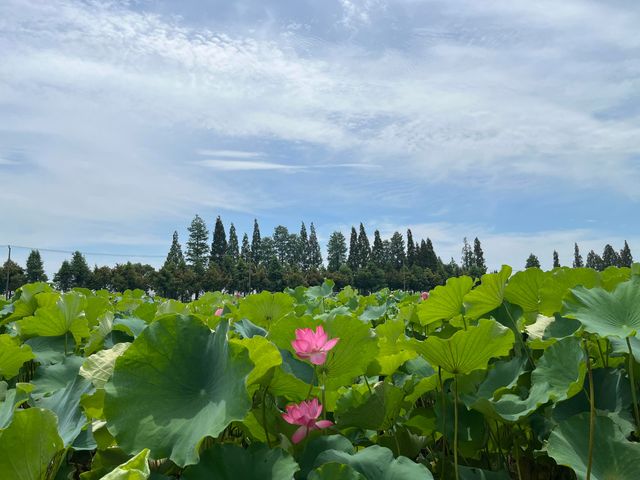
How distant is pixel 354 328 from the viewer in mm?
836

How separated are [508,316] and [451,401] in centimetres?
33

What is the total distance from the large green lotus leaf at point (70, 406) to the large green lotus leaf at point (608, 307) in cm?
80

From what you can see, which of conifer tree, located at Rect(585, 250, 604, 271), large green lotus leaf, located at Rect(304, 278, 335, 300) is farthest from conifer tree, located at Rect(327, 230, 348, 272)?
large green lotus leaf, located at Rect(304, 278, 335, 300)

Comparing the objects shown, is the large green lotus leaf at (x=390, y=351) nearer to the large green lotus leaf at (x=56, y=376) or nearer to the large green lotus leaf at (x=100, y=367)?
the large green lotus leaf at (x=100, y=367)

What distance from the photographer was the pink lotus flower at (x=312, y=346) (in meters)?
0.71

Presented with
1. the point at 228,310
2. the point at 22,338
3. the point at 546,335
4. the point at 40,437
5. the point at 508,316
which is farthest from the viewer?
the point at 228,310

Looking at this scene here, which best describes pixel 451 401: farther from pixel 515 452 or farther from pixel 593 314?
pixel 593 314

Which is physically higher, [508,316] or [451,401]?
[508,316]

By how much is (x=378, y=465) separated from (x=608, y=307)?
0.54m

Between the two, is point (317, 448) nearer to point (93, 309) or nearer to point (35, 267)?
point (93, 309)

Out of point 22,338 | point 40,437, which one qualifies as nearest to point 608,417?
point 40,437

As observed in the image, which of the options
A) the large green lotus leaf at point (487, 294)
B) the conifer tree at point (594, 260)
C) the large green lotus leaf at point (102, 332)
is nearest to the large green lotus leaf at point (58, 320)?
the large green lotus leaf at point (102, 332)

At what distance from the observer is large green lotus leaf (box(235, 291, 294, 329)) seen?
174cm

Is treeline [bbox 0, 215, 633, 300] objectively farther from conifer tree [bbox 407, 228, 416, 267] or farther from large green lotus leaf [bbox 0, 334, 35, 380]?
large green lotus leaf [bbox 0, 334, 35, 380]
